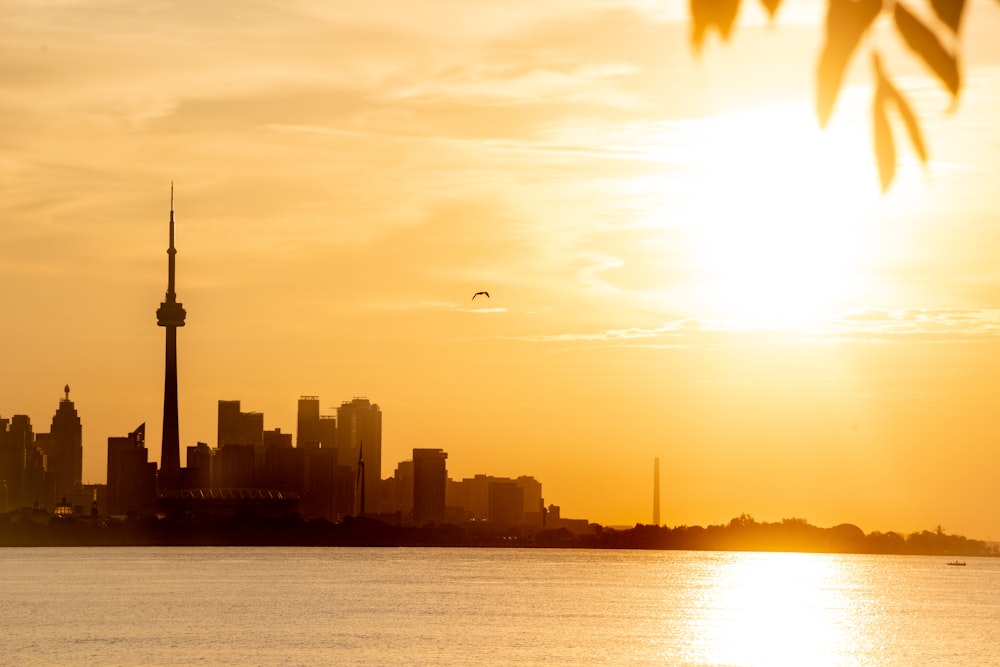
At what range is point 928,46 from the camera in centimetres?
554

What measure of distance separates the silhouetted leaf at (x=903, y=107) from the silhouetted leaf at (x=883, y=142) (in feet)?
0.06

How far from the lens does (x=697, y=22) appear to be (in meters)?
5.61

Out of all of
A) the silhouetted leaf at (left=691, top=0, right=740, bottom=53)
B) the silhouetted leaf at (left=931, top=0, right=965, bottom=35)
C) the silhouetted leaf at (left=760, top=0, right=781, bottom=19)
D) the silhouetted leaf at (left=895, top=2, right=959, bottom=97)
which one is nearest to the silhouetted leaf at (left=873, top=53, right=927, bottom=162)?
the silhouetted leaf at (left=895, top=2, right=959, bottom=97)

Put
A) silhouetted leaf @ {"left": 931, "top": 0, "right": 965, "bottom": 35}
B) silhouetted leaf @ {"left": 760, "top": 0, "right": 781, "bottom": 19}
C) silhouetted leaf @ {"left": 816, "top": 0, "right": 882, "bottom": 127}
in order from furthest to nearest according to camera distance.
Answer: silhouetted leaf @ {"left": 760, "top": 0, "right": 781, "bottom": 19} < silhouetted leaf @ {"left": 816, "top": 0, "right": 882, "bottom": 127} < silhouetted leaf @ {"left": 931, "top": 0, "right": 965, "bottom": 35}

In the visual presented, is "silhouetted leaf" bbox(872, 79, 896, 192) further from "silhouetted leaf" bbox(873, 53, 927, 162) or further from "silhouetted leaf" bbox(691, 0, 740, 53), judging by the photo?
"silhouetted leaf" bbox(691, 0, 740, 53)

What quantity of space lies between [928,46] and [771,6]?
1.82ft

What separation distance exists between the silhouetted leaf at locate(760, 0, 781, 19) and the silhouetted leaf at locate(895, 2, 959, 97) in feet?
1.33

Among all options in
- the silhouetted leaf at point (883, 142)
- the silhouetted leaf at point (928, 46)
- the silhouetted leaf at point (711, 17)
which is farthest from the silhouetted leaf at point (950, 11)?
the silhouetted leaf at point (711, 17)

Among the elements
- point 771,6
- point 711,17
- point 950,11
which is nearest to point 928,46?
point 950,11

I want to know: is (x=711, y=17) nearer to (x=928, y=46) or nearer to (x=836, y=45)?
(x=836, y=45)

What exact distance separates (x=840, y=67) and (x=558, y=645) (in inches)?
7108

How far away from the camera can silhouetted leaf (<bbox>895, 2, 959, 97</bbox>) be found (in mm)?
5418

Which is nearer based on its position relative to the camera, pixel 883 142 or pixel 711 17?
pixel 711 17

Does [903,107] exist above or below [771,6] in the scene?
below
